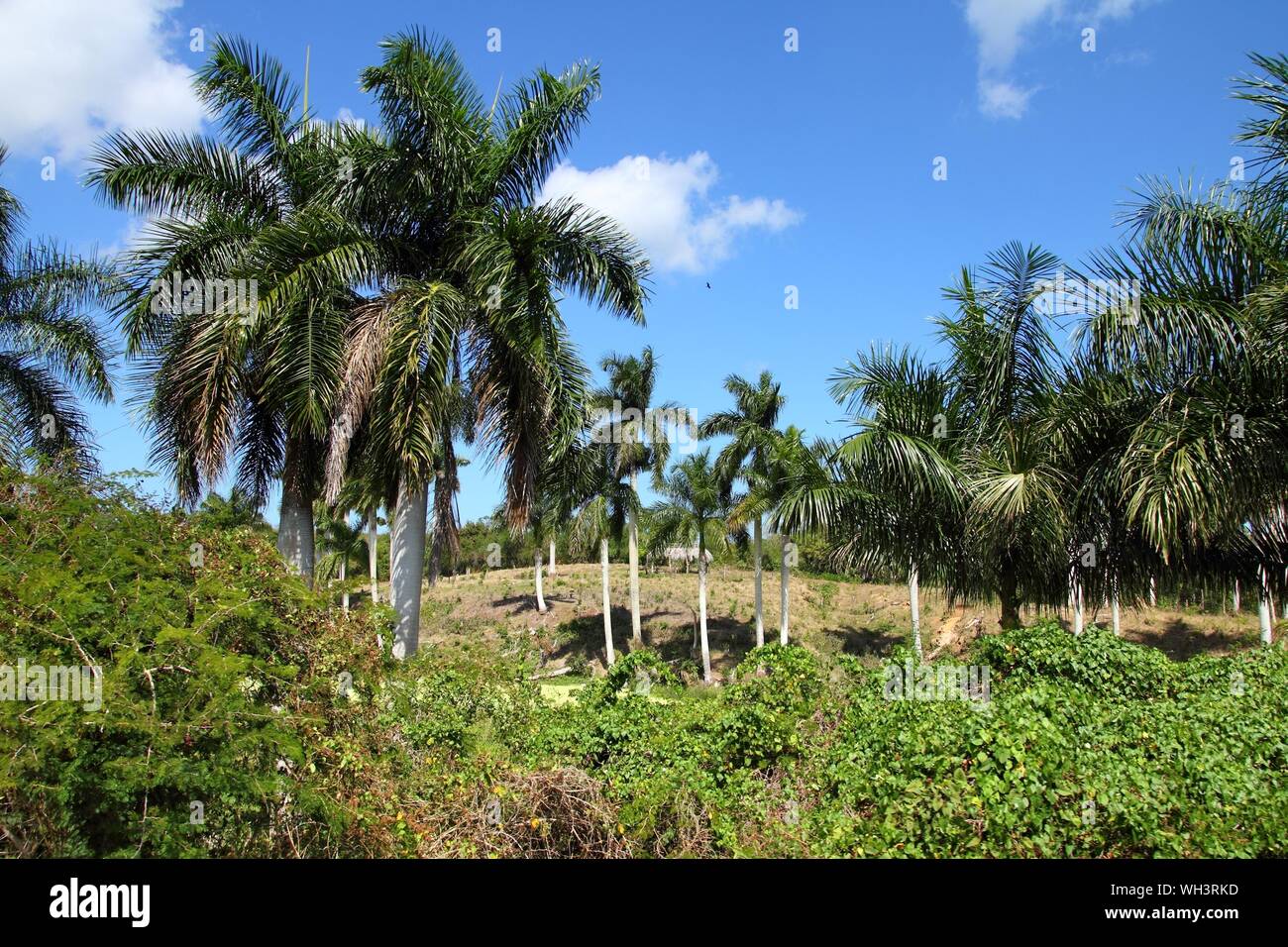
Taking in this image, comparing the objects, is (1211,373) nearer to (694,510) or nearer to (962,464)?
(962,464)

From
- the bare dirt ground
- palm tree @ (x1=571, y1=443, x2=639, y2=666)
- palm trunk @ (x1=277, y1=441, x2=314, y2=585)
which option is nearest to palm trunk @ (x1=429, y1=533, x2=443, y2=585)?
palm trunk @ (x1=277, y1=441, x2=314, y2=585)

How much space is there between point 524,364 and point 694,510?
82.2 feet

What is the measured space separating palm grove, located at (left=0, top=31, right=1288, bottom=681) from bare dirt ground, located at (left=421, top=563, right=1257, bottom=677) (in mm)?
21092

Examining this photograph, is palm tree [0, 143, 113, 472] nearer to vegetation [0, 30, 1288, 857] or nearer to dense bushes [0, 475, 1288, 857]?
vegetation [0, 30, 1288, 857]

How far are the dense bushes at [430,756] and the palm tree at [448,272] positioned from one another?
3894 mm

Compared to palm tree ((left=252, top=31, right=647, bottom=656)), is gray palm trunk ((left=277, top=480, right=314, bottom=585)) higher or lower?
lower

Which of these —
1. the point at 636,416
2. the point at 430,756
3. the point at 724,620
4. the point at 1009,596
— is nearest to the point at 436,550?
the point at 430,756

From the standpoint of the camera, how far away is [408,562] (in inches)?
467

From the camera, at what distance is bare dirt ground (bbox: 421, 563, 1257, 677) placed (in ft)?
116

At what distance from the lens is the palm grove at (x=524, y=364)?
10891 mm

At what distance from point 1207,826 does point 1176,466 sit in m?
5.48

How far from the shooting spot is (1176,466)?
948cm
